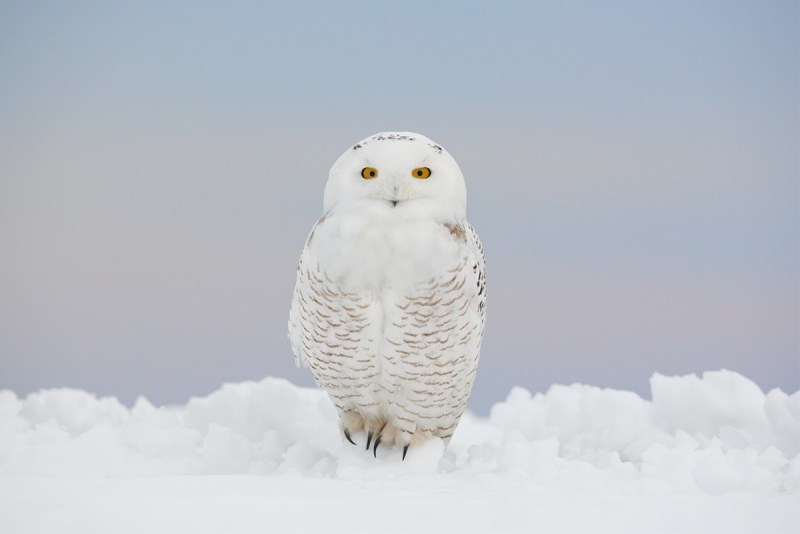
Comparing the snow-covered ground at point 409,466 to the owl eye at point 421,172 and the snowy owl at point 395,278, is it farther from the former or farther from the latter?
the owl eye at point 421,172

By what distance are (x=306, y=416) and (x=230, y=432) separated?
1.34ft

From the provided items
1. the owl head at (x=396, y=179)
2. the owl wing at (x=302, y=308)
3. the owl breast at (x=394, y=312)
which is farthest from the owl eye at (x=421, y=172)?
the owl wing at (x=302, y=308)

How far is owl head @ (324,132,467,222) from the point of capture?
280cm

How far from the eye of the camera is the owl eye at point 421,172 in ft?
9.29

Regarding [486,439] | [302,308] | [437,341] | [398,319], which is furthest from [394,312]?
[486,439]

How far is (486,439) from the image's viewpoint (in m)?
4.25

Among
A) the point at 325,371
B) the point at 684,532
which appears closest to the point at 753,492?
the point at 684,532

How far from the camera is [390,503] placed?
7.77ft

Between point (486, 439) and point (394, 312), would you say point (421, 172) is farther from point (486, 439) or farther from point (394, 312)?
point (486, 439)

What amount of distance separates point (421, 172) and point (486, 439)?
6.01ft

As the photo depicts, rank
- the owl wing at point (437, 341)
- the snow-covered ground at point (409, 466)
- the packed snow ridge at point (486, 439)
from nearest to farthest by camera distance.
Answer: the snow-covered ground at point (409, 466) → the packed snow ridge at point (486, 439) → the owl wing at point (437, 341)

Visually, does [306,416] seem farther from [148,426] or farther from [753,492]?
[753,492]

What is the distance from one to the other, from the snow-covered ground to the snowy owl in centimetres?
33

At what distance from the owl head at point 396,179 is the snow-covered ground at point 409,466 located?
841mm
